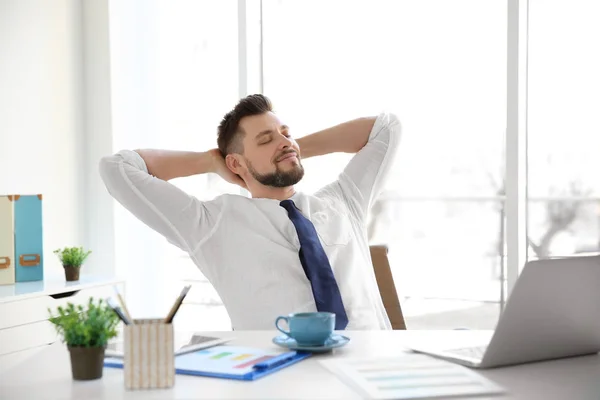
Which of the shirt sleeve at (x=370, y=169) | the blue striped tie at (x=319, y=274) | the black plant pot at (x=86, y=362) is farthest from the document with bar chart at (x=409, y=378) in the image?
the shirt sleeve at (x=370, y=169)

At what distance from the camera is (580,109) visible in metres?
8.26

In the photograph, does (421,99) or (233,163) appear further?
(421,99)

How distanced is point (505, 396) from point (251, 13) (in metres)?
3.14

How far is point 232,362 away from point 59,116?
8.65 feet

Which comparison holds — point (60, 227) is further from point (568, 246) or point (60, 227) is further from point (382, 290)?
point (568, 246)

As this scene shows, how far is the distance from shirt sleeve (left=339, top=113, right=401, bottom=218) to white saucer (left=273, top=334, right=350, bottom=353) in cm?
93

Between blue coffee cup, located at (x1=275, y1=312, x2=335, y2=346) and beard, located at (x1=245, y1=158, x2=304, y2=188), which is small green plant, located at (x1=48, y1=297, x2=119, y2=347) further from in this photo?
beard, located at (x1=245, y1=158, x2=304, y2=188)

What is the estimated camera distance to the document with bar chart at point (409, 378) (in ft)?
3.44

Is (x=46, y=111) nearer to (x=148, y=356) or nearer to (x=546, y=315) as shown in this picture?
(x=148, y=356)

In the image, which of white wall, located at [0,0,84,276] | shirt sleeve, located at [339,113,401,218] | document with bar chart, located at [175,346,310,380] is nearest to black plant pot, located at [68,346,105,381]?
document with bar chart, located at [175,346,310,380]

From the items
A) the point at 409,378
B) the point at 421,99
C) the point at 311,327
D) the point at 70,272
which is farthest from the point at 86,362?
the point at 421,99

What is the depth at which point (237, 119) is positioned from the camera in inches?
92.0

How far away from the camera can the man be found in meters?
2.01

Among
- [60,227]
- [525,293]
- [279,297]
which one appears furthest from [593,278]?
[60,227]
